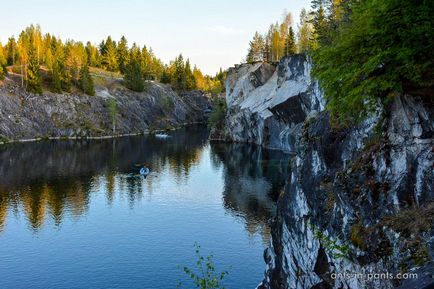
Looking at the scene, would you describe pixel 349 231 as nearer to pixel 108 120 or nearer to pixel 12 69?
pixel 108 120

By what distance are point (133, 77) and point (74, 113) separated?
138ft

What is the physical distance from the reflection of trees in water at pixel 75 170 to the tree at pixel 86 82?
2894 centimetres

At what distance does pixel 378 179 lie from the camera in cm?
2228

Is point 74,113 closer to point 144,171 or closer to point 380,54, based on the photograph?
point 144,171

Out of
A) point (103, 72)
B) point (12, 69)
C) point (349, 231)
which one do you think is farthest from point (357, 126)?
point (103, 72)

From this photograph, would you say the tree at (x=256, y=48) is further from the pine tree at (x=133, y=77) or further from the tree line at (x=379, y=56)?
the tree line at (x=379, y=56)

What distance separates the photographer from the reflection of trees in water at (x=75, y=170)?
230 ft

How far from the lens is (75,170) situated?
97.3 m

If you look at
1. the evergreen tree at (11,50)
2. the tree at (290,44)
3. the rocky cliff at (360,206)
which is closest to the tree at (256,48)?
the tree at (290,44)

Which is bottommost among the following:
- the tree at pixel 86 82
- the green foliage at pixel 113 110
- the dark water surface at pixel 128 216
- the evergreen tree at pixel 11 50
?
the dark water surface at pixel 128 216

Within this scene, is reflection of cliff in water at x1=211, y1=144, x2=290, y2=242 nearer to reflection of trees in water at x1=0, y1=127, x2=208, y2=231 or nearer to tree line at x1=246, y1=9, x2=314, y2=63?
reflection of trees in water at x1=0, y1=127, x2=208, y2=231

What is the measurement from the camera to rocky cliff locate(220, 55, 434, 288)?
18750 millimetres

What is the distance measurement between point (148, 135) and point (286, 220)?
13724 cm

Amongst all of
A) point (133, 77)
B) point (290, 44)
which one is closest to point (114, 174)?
point (290, 44)
